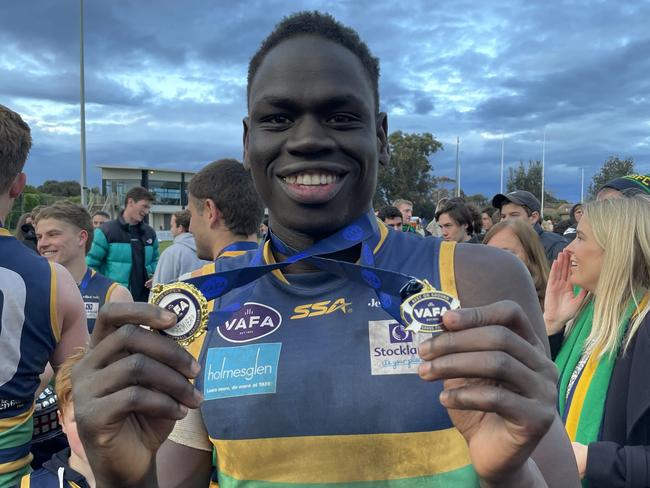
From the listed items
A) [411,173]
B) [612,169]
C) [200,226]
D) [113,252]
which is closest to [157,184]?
[411,173]

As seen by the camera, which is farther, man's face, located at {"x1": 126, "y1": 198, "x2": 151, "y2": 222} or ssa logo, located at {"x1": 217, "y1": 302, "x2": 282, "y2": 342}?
man's face, located at {"x1": 126, "y1": 198, "x2": 151, "y2": 222}

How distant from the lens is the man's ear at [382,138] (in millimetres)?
1660

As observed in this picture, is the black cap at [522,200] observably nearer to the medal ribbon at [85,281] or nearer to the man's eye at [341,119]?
the medal ribbon at [85,281]

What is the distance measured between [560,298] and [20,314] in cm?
297

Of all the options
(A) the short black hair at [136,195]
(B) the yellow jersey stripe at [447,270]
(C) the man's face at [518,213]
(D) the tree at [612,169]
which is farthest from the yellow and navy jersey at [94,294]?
(D) the tree at [612,169]

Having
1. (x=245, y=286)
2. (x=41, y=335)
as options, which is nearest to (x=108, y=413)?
(x=245, y=286)

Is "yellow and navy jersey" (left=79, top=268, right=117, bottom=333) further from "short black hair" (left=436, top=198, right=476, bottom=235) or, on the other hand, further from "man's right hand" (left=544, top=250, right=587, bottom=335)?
"short black hair" (left=436, top=198, right=476, bottom=235)

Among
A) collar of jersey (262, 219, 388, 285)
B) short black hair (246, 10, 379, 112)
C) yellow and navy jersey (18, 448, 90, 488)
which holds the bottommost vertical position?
yellow and navy jersey (18, 448, 90, 488)

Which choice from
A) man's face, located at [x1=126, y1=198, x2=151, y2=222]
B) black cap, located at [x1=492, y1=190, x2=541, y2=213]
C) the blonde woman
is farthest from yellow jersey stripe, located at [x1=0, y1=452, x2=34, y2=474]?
black cap, located at [x1=492, y1=190, x2=541, y2=213]

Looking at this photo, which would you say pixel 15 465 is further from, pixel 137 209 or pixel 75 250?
pixel 137 209

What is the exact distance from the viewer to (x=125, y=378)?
45.5 inches

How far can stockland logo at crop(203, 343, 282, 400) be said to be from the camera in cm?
141

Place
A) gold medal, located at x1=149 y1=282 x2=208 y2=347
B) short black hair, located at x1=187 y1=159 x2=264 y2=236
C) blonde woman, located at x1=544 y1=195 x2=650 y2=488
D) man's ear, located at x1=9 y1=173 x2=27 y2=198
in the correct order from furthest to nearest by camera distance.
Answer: short black hair, located at x1=187 y1=159 x2=264 y2=236
man's ear, located at x1=9 y1=173 x2=27 y2=198
blonde woman, located at x1=544 y1=195 x2=650 y2=488
gold medal, located at x1=149 y1=282 x2=208 y2=347

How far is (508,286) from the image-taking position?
1422mm
